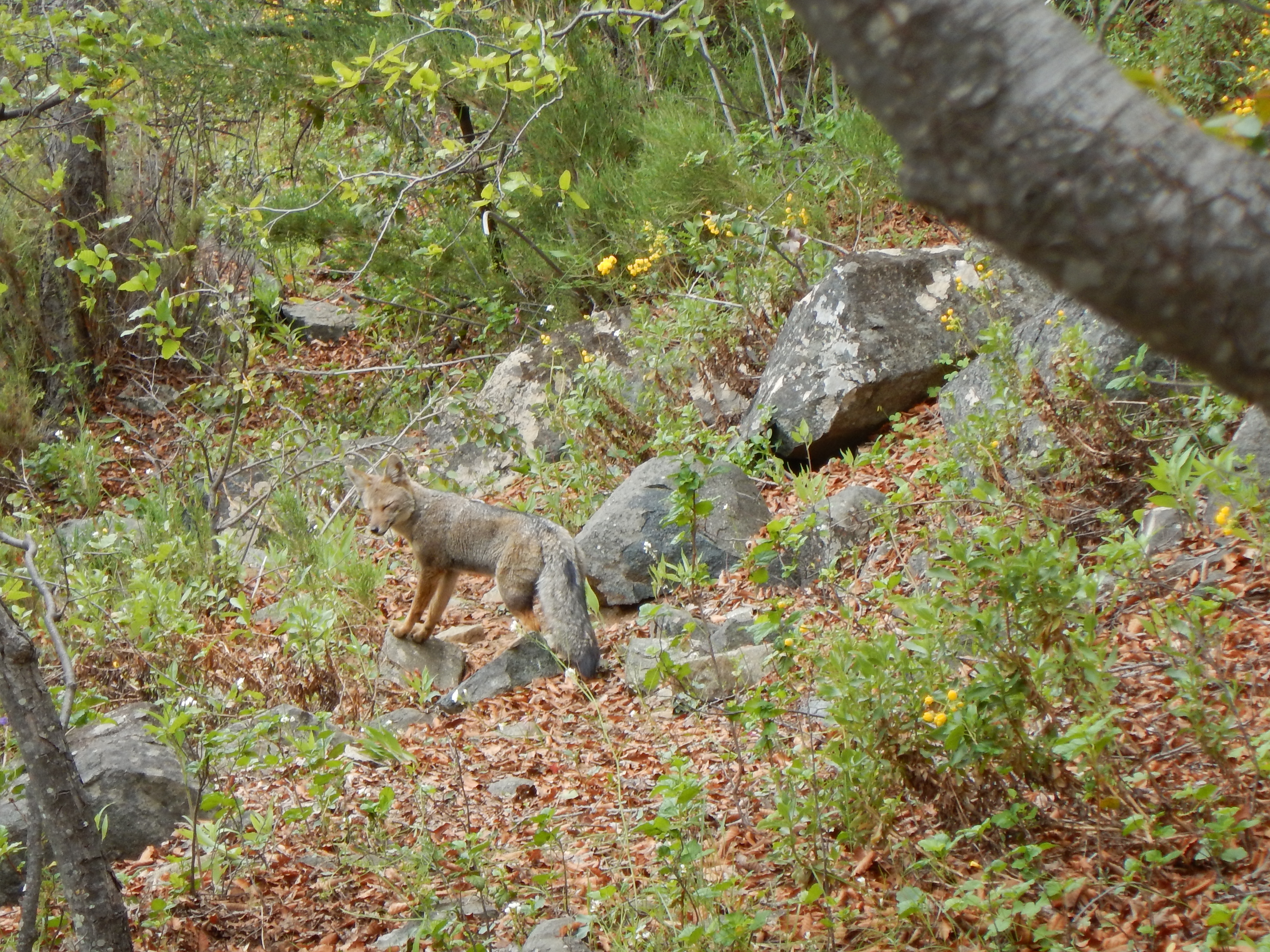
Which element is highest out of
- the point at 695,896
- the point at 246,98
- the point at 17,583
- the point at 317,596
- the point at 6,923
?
the point at 246,98

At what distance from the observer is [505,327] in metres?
12.1

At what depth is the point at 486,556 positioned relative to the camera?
746cm

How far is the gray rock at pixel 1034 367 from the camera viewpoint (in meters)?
5.75

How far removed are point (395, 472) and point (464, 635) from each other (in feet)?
4.40

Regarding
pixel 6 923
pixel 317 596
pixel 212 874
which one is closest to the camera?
pixel 212 874

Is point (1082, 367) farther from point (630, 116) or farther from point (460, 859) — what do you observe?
point (630, 116)

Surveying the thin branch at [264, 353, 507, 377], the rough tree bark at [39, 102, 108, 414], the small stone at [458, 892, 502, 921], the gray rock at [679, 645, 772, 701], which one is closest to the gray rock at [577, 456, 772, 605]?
the gray rock at [679, 645, 772, 701]

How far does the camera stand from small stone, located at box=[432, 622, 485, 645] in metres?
7.70

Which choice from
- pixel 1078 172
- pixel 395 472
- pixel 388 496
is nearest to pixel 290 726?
pixel 388 496

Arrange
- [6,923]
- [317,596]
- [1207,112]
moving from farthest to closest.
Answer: [1207,112] → [317,596] → [6,923]

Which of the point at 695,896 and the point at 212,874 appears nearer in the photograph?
the point at 695,896

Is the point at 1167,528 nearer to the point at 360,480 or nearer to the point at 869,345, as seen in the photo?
the point at 869,345

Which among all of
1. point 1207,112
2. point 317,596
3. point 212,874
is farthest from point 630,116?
point 212,874

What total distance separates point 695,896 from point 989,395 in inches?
162
